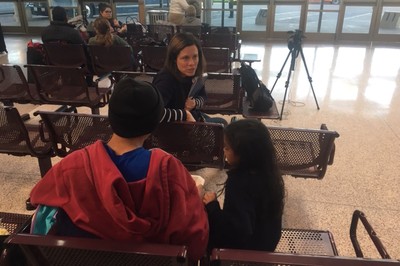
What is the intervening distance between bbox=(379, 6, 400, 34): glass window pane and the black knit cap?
1042 cm

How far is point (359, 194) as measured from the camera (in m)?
2.68

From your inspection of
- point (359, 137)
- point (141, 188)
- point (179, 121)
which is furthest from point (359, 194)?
point (141, 188)

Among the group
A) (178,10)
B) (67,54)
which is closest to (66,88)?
(67,54)

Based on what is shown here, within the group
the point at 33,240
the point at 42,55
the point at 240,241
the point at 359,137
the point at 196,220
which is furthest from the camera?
the point at 42,55

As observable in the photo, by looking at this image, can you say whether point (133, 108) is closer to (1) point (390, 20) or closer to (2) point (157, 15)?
(2) point (157, 15)

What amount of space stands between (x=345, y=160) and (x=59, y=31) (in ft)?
12.7

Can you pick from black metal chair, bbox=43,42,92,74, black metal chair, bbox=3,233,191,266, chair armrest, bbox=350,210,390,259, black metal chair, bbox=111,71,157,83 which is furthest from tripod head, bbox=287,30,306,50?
black metal chair, bbox=3,233,191,266

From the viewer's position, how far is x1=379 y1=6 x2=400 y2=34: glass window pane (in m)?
9.86

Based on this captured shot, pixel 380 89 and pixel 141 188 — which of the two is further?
pixel 380 89

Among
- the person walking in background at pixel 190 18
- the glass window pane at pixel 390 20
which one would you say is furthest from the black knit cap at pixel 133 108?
the glass window pane at pixel 390 20

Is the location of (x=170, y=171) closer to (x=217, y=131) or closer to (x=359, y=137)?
Result: (x=217, y=131)

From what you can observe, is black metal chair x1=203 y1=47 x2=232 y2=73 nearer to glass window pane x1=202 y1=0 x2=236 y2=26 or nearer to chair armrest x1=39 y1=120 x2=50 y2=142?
chair armrest x1=39 y1=120 x2=50 y2=142

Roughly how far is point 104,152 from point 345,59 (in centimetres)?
747

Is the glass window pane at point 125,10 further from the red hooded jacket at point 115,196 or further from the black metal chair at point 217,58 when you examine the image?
the red hooded jacket at point 115,196
